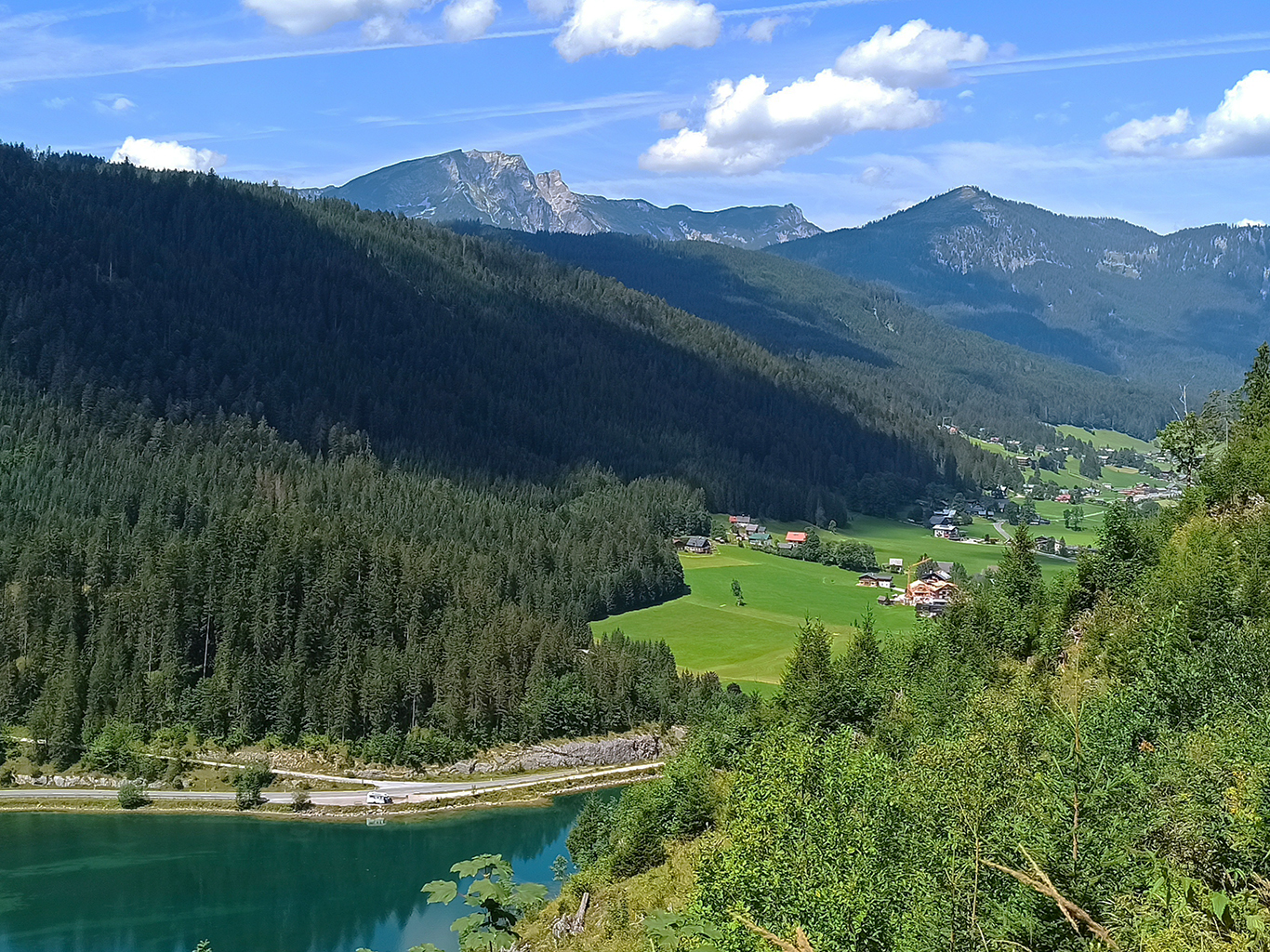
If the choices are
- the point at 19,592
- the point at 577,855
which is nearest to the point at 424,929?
the point at 577,855

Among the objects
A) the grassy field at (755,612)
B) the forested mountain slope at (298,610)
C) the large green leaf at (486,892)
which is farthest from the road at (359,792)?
the large green leaf at (486,892)

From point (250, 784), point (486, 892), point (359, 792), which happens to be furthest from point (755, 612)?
point (486, 892)

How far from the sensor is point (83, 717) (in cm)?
9619

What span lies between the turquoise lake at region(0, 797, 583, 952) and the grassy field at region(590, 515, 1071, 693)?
28.8m

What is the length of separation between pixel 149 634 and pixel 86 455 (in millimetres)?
56146

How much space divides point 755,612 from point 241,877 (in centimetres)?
6964

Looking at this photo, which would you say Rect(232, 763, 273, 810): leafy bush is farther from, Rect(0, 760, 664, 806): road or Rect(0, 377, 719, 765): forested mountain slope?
Rect(0, 377, 719, 765): forested mountain slope

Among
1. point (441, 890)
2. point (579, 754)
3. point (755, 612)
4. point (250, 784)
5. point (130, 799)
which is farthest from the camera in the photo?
point (755, 612)

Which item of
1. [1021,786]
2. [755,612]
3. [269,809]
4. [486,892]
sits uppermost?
[1021,786]

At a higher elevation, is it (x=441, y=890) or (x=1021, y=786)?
(x=1021, y=786)

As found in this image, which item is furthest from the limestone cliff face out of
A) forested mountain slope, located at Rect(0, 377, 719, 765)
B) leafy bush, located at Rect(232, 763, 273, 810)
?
leafy bush, located at Rect(232, 763, 273, 810)

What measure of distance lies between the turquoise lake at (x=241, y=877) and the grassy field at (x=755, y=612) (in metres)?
28.8

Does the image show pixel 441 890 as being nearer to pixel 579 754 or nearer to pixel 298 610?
pixel 579 754

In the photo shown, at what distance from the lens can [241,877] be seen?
7481cm
